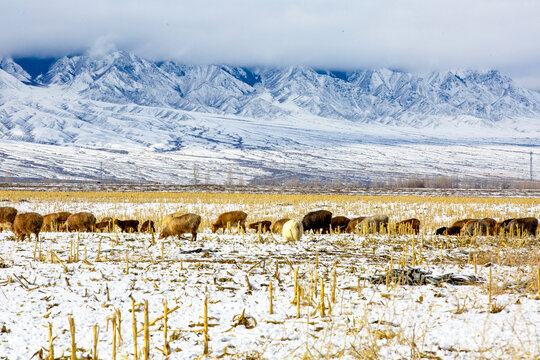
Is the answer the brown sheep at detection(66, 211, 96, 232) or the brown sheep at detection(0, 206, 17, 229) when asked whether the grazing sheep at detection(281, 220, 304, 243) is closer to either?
the brown sheep at detection(66, 211, 96, 232)

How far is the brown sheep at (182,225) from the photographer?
44.5 ft

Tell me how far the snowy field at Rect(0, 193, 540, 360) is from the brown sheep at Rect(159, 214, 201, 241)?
2329 millimetres

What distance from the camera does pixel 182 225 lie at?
13719mm

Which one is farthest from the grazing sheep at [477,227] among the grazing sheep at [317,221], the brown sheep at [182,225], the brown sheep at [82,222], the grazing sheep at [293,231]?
the brown sheep at [82,222]

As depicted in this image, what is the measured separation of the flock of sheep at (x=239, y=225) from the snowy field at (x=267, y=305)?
6.90 ft

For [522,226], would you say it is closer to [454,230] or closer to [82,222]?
[454,230]

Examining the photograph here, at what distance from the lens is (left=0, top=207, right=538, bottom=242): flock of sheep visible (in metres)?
13.4

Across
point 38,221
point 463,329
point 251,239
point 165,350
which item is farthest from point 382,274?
point 38,221

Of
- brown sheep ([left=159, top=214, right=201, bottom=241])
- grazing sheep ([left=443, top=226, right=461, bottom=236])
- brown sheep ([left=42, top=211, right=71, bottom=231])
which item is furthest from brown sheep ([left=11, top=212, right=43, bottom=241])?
grazing sheep ([left=443, top=226, right=461, bottom=236])

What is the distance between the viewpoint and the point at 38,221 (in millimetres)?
12820

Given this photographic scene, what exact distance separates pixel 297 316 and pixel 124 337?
2237 mm

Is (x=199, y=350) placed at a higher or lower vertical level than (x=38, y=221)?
lower

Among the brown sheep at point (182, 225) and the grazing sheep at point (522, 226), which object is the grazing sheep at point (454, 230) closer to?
the grazing sheep at point (522, 226)

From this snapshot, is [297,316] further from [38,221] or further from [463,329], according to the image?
[38,221]
